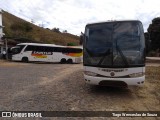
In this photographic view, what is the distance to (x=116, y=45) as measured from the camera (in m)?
10.4

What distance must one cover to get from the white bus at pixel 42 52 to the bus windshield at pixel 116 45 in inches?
1074

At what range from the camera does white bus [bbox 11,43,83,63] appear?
37216 mm

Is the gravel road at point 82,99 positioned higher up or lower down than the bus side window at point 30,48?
lower down

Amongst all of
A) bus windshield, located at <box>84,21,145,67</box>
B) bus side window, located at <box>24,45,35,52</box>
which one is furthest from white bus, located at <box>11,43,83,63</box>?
bus windshield, located at <box>84,21,145,67</box>

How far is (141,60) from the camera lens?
1023 cm

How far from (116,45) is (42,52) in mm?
28301

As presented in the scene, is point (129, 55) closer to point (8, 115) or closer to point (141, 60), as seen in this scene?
point (141, 60)

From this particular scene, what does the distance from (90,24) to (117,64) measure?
2269 millimetres

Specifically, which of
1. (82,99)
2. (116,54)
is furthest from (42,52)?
(82,99)

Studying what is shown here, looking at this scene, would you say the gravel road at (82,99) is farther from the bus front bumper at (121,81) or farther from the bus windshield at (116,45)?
the bus windshield at (116,45)

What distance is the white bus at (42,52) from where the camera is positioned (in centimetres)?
3722

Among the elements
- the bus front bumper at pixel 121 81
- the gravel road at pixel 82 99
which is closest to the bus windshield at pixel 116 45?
the bus front bumper at pixel 121 81

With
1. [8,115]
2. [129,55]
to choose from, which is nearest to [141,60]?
[129,55]

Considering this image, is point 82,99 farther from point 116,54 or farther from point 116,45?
point 116,45
